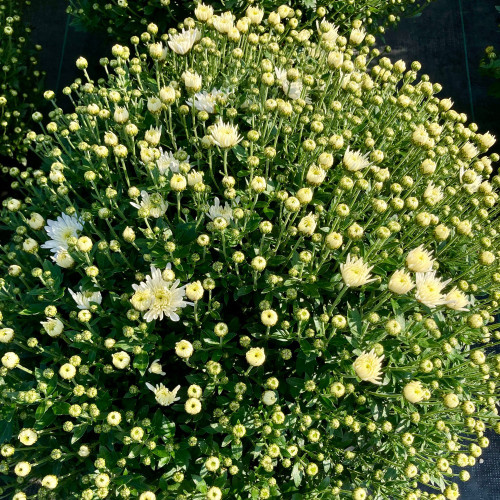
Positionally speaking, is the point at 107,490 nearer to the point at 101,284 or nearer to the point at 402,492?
→ the point at 101,284

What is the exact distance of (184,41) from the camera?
107 inches

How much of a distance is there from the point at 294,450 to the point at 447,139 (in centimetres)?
194

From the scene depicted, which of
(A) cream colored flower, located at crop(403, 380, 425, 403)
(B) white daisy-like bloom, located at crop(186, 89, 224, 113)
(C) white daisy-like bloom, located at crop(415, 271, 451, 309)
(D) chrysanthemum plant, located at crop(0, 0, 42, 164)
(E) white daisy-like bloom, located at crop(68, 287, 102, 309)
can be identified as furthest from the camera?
(D) chrysanthemum plant, located at crop(0, 0, 42, 164)

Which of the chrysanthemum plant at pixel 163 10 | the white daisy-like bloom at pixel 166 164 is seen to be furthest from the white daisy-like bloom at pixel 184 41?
the chrysanthemum plant at pixel 163 10

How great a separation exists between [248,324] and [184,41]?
168 centimetres

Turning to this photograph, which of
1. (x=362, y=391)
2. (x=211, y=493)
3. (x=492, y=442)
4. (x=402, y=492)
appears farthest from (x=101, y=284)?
(x=492, y=442)

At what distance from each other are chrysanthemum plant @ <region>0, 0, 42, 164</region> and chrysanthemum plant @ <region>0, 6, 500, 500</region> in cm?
179

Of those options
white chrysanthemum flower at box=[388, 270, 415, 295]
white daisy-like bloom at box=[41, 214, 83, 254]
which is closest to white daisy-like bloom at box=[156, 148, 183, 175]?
white daisy-like bloom at box=[41, 214, 83, 254]

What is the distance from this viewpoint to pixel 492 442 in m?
3.82

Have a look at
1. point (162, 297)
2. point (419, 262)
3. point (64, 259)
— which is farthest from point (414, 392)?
point (64, 259)

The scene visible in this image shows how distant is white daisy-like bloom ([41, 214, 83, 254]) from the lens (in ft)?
8.04

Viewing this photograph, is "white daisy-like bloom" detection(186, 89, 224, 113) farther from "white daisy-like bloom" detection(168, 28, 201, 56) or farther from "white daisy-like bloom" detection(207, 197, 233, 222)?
"white daisy-like bloom" detection(207, 197, 233, 222)

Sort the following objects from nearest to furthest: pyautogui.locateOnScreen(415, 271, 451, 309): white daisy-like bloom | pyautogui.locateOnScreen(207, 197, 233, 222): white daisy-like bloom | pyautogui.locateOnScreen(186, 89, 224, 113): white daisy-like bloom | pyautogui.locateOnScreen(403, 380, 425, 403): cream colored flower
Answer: pyautogui.locateOnScreen(403, 380, 425, 403): cream colored flower
pyautogui.locateOnScreen(415, 271, 451, 309): white daisy-like bloom
pyautogui.locateOnScreen(207, 197, 233, 222): white daisy-like bloom
pyautogui.locateOnScreen(186, 89, 224, 113): white daisy-like bloom

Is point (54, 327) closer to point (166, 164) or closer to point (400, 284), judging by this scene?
point (166, 164)
